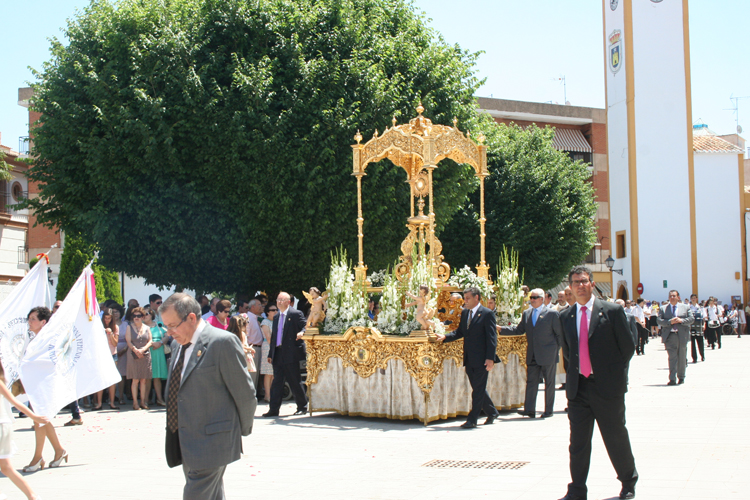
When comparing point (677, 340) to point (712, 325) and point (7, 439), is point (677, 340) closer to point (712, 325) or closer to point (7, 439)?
point (7, 439)

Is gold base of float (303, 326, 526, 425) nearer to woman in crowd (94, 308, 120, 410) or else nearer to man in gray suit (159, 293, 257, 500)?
woman in crowd (94, 308, 120, 410)

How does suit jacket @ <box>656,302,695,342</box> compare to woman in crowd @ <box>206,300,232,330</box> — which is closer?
woman in crowd @ <box>206,300,232,330</box>

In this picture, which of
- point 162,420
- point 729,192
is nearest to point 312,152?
point 162,420

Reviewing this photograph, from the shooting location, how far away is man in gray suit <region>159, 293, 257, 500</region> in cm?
475

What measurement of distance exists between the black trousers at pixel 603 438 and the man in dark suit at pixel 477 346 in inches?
161

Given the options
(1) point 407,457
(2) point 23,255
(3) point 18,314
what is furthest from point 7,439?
(2) point 23,255

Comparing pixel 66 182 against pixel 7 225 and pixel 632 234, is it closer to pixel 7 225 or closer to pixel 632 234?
pixel 7 225

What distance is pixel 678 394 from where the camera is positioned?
45.1 feet

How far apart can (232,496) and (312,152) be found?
35.8 ft

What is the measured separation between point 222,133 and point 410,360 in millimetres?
8043

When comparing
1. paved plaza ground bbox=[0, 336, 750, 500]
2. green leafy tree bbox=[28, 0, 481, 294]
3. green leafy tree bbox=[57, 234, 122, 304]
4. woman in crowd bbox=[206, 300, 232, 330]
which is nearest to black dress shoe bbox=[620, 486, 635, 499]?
paved plaza ground bbox=[0, 336, 750, 500]

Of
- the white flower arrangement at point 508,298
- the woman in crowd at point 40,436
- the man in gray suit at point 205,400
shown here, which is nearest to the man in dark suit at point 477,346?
the white flower arrangement at point 508,298

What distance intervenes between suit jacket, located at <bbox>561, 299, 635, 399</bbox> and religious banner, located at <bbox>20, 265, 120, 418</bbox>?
17.4 feet

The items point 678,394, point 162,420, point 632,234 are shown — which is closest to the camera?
point 162,420
